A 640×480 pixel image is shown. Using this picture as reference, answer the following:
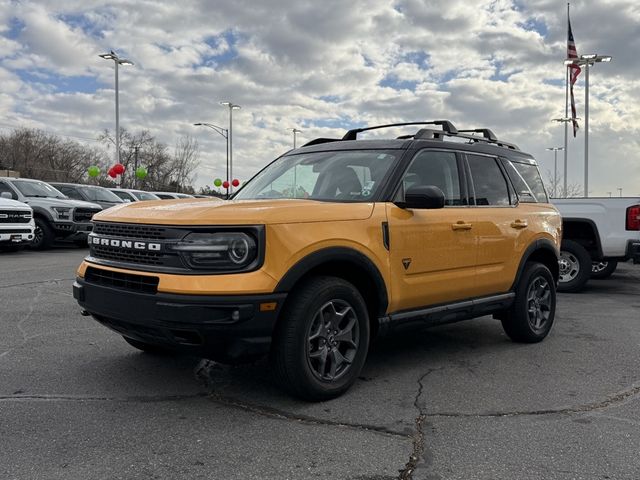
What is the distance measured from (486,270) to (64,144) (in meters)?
78.3

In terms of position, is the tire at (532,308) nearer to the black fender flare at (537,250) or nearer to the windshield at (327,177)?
the black fender flare at (537,250)

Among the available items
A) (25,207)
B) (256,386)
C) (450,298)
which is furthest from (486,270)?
(25,207)

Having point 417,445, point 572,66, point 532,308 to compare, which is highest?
point 572,66

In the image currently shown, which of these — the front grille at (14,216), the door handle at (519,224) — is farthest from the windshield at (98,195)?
the door handle at (519,224)

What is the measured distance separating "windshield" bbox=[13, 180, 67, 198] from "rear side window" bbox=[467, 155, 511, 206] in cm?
1377

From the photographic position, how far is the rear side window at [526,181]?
586 centimetres

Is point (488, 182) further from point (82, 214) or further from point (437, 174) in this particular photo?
point (82, 214)

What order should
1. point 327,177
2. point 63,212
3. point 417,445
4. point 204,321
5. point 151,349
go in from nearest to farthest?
point 417,445 → point 204,321 → point 327,177 → point 151,349 → point 63,212

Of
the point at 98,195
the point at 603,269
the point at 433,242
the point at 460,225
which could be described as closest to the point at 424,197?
the point at 433,242

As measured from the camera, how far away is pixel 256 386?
4285mm

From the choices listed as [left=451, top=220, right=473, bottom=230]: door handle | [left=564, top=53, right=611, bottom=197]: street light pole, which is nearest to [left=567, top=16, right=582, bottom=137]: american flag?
[left=564, top=53, right=611, bottom=197]: street light pole

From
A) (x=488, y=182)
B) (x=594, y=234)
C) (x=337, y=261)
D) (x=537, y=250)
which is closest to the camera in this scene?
(x=337, y=261)

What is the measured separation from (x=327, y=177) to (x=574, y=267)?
6105 mm

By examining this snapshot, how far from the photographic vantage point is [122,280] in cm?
384
